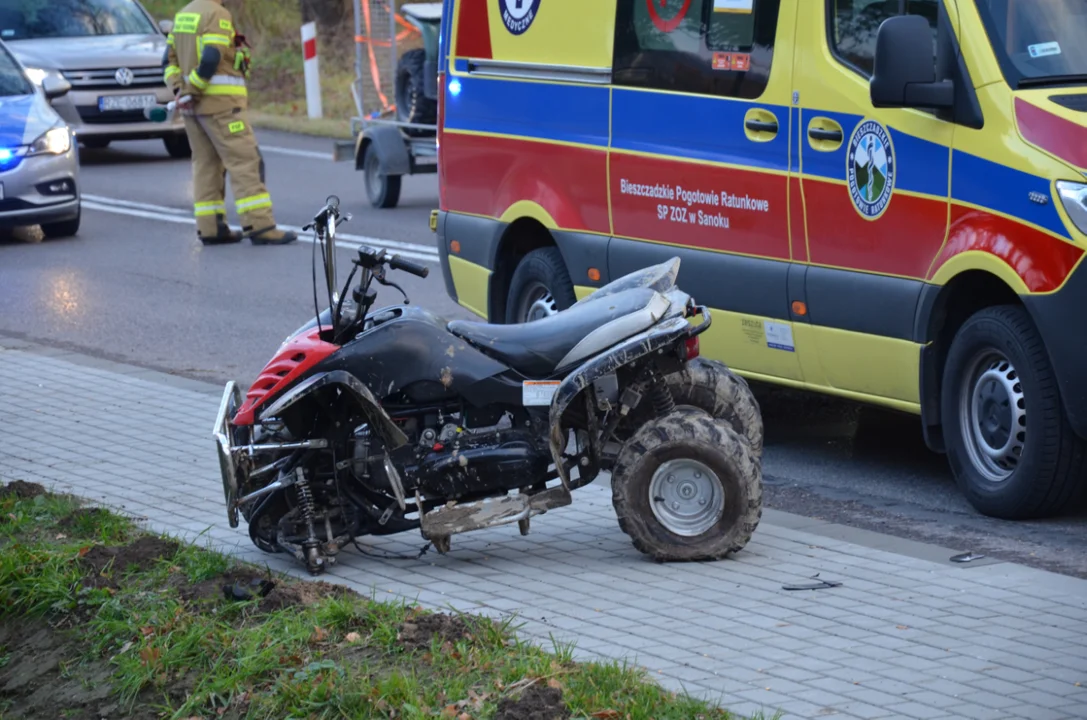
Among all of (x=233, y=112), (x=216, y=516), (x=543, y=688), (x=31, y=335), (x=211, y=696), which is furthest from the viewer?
(x=233, y=112)

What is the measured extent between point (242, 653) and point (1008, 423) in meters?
3.04

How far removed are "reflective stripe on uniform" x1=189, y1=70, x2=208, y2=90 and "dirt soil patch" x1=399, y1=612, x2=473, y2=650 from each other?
30.5 feet

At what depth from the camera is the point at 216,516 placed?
255 inches

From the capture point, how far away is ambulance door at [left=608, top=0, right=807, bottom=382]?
708 centimetres

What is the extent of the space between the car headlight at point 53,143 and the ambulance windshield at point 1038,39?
9.75 m

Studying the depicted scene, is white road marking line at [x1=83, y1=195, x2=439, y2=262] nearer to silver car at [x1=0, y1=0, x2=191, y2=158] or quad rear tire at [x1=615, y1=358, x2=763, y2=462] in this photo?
silver car at [x1=0, y1=0, x2=191, y2=158]

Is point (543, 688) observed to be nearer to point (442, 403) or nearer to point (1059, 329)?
point (442, 403)

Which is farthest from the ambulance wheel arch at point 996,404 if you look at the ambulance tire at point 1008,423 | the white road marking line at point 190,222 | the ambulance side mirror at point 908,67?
the white road marking line at point 190,222

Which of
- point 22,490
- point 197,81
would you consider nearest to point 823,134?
point 22,490

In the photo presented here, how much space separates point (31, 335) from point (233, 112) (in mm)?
3668

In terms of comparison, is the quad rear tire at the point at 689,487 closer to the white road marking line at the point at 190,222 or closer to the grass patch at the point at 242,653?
the grass patch at the point at 242,653

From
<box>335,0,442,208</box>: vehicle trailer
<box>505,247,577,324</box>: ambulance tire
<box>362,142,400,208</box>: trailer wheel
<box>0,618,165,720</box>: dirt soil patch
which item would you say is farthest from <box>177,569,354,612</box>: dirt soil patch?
<box>362,142,400,208</box>: trailer wheel

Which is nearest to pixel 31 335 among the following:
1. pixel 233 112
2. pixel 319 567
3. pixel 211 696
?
pixel 233 112

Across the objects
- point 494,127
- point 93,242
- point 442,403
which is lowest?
point 93,242
